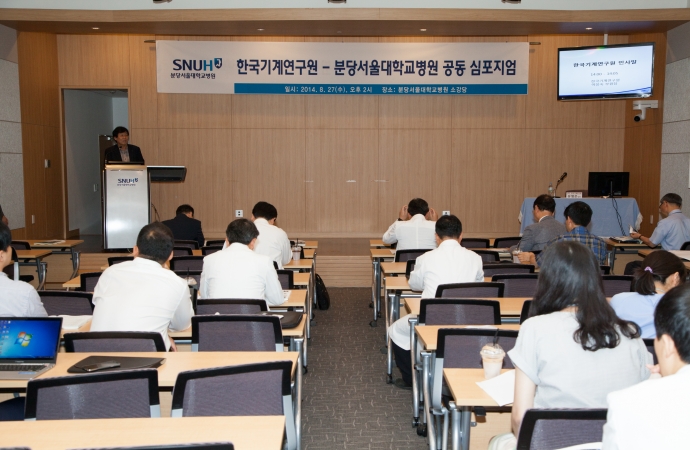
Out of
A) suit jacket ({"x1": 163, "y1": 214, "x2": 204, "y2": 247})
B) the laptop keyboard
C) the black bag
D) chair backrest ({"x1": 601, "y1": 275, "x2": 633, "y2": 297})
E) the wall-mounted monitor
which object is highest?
the wall-mounted monitor

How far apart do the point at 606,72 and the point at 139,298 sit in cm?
769

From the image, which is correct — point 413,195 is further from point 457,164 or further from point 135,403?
point 135,403

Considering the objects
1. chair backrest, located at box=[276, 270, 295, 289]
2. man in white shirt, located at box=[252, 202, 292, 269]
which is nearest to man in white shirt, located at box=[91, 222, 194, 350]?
chair backrest, located at box=[276, 270, 295, 289]

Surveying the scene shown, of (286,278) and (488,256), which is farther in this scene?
(488,256)

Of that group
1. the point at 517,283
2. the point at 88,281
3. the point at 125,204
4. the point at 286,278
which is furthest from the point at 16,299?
the point at 125,204

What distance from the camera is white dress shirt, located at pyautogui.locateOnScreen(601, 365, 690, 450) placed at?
1.42 meters

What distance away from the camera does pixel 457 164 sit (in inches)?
455

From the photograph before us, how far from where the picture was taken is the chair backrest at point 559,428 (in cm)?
198

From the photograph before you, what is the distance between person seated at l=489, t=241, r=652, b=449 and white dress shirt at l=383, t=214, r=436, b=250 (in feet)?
15.0

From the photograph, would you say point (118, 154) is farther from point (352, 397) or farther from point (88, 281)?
point (352, 397)

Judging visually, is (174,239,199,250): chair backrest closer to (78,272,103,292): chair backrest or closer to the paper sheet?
(78,272,103,292): chair backrest

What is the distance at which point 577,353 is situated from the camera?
2213 mm

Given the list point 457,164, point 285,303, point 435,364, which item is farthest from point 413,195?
point 435,364

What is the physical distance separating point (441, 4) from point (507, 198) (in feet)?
12.7
